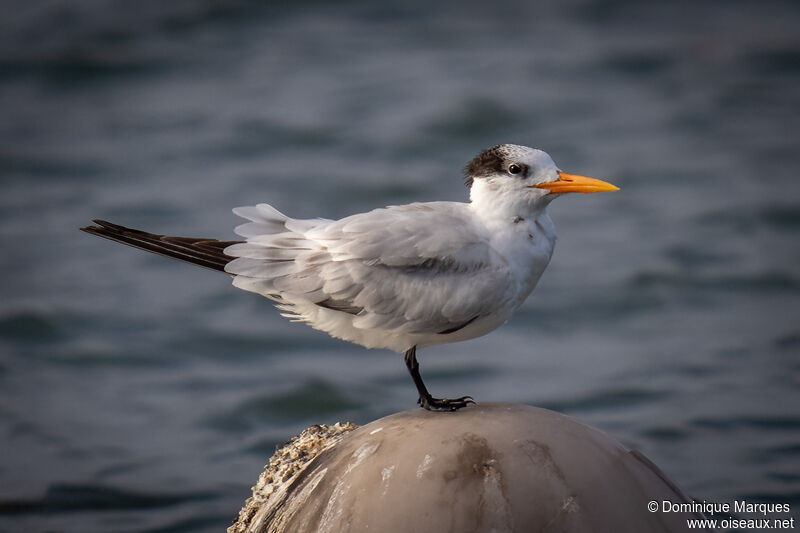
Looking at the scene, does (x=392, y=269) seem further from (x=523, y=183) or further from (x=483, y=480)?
(x=483, y=480)

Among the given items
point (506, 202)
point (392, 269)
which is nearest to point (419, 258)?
point (392, 269)

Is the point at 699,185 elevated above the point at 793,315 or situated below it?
above

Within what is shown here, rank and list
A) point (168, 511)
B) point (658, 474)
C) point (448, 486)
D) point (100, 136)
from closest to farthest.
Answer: point (448, 486)
point (658, 474)
point (168, 511)
point (100, 136)

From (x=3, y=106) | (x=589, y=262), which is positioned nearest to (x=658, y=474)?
(x=589, y=262)

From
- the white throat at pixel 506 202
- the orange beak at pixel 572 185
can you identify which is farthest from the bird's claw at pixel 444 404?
the orange beak at pixel 572 185

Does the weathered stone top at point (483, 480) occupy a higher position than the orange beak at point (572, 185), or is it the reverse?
the orange beak at point (572, 185)

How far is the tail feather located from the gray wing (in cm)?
9

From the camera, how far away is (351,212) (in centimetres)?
1507

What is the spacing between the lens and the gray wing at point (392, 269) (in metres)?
5.01

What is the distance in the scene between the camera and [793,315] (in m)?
12.2

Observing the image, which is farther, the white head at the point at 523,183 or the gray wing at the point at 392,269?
the white head at the point at 523,183

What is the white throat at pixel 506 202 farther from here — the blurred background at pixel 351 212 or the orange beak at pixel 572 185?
the blurred background at pixel 351 212

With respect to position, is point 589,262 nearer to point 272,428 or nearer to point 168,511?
point 272,428

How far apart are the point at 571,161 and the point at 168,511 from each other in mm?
9314
